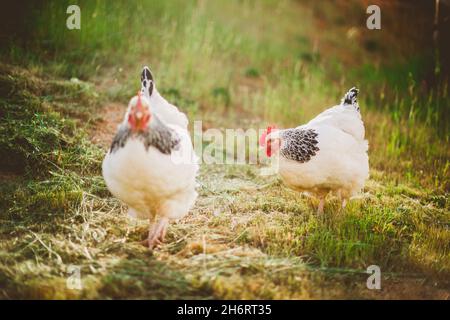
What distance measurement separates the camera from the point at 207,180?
5.01 meters

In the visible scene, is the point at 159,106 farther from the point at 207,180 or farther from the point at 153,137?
the point at 207,180

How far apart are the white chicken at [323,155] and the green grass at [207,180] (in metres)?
0.29

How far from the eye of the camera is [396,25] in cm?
958

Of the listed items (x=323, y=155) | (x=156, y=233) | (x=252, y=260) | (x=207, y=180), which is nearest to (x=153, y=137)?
(x=156, y=233)

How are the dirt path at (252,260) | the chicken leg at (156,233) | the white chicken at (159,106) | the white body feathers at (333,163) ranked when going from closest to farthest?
the dirt path at (252,260), the chicken leg at (156,233), the white chicken at (159,106), the white body feathers at (333,163)

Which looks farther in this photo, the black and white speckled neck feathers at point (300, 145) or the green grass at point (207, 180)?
the black and white speckled neck feathers at point (300, 145)

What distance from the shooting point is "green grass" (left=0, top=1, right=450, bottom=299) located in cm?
310

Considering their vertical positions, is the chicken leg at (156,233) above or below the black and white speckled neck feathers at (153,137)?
below

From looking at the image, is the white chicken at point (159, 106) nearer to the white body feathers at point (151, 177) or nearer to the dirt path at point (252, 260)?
the white body feathers at point (151, 177)

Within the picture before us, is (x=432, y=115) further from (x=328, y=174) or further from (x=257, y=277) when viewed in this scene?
(x=257, y=277)

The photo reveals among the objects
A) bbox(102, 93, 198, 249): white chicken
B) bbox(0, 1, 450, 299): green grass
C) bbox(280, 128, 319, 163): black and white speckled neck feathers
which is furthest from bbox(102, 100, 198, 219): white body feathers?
bbox(280, 128, 319, 163): black and white speckled neck feathers

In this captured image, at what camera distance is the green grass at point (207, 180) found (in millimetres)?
3098

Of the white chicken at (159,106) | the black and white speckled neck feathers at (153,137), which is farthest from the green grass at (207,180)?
the white chicken at (159,106)
